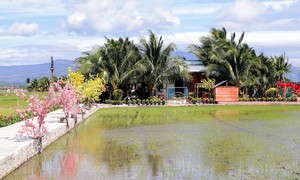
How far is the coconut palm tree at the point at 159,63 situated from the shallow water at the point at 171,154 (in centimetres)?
1877

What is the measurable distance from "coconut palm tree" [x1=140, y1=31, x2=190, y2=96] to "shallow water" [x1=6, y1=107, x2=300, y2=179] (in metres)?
18.8

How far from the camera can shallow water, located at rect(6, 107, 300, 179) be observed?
958cm

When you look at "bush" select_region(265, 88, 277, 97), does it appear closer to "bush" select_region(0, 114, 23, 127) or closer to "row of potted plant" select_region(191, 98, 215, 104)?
"row of potted plant" select_region(191, 98, 215, 104)

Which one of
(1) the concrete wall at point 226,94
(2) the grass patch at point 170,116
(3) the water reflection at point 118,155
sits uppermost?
(1) the concrete wall at point 226,94

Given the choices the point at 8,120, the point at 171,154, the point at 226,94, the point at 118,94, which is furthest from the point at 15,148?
the point at 226,94

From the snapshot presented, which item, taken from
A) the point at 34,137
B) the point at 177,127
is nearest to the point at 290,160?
the point at 34,137

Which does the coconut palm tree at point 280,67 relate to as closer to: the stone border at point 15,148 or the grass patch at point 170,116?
the grass patch at point 170,116

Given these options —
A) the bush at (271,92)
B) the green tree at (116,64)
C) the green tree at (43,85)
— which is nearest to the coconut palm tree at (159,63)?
the green tree at (116,64)

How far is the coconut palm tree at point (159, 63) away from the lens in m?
37.5

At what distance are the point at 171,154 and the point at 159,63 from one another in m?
25.8

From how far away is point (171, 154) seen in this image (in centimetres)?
1200

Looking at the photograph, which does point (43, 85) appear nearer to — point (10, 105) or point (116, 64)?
point (116, 64)

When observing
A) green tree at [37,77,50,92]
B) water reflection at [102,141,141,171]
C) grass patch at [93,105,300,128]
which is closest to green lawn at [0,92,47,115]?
grass patch at [93,105,300,128]

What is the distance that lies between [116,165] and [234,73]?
2929 centimetres
